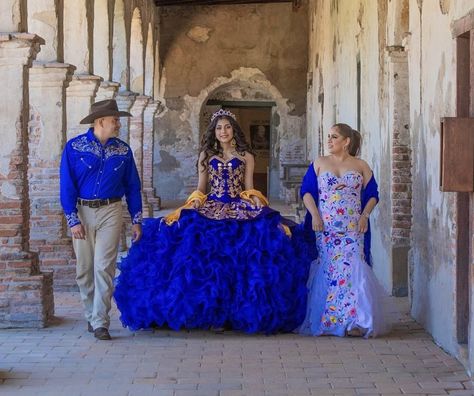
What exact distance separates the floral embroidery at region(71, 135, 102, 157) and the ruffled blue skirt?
80 centimetres

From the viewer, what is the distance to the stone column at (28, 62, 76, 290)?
9.82 metres

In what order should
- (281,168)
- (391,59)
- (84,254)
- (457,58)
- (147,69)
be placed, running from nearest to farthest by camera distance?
(457,58)
(84,254)
(391,59)
(147,69)
(281,168)

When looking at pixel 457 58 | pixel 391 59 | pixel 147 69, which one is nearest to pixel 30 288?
pixel 457 58

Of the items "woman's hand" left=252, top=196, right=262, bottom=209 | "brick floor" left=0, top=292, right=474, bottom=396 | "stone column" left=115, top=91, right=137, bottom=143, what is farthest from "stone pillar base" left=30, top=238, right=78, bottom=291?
"stone column" left=115, top=91, right=137, bottom=143

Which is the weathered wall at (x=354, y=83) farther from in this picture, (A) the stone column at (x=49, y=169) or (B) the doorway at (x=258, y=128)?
(B) the doorway at (x=258, y=128)

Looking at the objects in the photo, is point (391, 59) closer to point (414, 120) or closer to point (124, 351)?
point (414, 120)

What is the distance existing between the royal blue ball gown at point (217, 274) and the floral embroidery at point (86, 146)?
2.48ft

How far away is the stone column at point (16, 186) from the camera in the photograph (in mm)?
7395

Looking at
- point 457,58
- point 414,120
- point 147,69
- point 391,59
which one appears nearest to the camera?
point 457,58

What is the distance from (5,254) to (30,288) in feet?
1.25

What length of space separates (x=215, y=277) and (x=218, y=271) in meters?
0.05

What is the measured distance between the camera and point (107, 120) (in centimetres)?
693

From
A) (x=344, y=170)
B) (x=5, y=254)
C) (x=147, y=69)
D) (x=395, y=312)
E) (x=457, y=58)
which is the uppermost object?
(x=147, y=69)

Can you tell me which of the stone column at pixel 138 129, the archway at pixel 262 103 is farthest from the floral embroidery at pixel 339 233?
the archway at pixel 262 103
